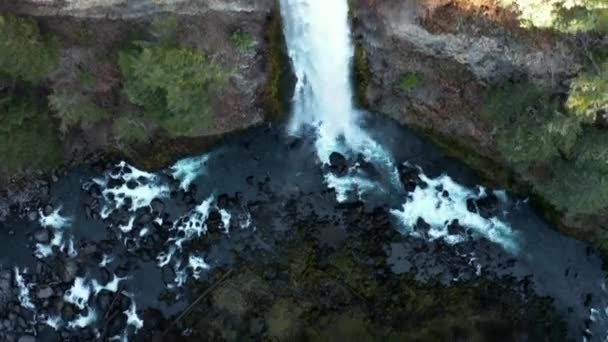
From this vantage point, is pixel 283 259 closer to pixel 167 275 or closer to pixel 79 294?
pixel 167 275

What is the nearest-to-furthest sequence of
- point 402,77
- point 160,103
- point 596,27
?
point 596,27, point 160,103, point 402,77

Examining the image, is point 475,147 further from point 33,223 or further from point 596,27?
point 33,223

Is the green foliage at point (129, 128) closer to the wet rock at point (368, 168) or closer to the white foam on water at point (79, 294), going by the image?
the white foam on water at point (79, 294)

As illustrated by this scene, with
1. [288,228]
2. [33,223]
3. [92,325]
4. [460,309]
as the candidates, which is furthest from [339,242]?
[33,223]

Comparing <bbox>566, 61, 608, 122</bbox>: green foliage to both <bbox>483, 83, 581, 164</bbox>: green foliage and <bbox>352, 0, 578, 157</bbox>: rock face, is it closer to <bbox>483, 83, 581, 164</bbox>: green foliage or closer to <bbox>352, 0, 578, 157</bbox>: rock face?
<bbox>483, 83, 581, 164</bbox>: green foliage

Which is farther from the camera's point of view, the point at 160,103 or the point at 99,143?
the point at 99,143

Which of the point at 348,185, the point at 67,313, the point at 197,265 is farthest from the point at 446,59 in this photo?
the point at 67,313

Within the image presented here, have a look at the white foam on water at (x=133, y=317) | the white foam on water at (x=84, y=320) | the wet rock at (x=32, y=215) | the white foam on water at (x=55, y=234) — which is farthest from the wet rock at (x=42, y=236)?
the white foam on water at (x=133, y=317)
